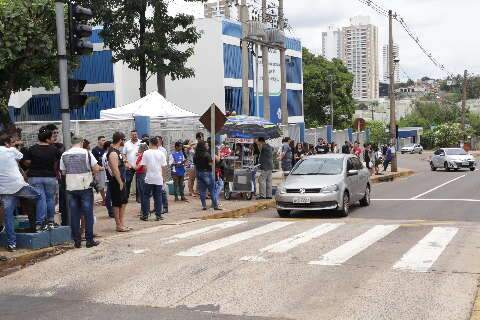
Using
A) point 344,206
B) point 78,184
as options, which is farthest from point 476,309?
point 344,206

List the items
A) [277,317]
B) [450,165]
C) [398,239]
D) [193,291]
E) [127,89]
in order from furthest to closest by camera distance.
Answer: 1. [127,89]
2. [450,165]
3. [398,239]
4. [193,291]
5. [277,317]

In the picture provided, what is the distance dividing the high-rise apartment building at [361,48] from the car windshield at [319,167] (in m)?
60.7

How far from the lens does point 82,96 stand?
10.6 metres

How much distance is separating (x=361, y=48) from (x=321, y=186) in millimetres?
69590

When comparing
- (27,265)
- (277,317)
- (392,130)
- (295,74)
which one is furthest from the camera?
(295,74)

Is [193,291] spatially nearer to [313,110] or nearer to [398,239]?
[398,239]

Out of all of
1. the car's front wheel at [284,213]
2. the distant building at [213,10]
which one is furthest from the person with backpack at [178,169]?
the distant building at [213,10]

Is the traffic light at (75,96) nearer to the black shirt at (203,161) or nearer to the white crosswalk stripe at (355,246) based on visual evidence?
the black shirt at (203,161)

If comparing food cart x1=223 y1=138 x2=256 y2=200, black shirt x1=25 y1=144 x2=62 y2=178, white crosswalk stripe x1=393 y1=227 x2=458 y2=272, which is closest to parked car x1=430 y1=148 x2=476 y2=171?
food cart x1=223 y1=138 x2=256 y2=200

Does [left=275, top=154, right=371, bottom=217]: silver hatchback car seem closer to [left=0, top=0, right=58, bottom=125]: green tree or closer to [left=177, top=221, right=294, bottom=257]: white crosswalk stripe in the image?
[left=177, top=221, right=294, bottom=257]: white crosswalk stripe

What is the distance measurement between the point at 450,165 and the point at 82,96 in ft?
98.0

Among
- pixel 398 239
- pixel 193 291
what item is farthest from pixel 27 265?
pixel 398 239

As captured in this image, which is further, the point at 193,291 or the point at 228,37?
the point at 228,37

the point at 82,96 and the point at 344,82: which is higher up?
the point at 344,82
